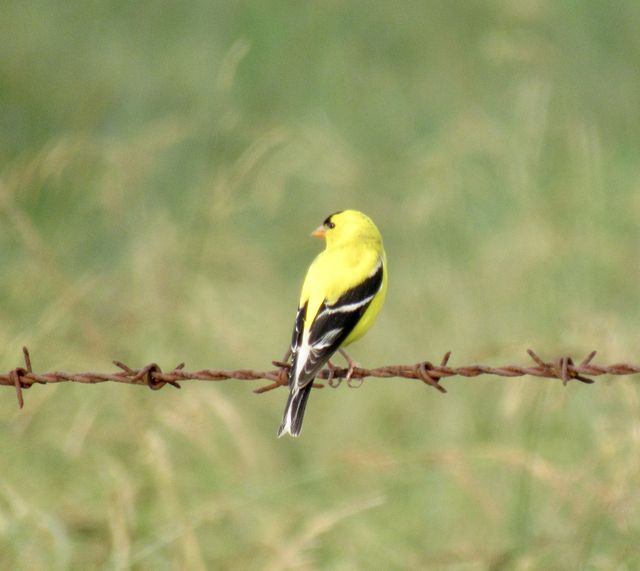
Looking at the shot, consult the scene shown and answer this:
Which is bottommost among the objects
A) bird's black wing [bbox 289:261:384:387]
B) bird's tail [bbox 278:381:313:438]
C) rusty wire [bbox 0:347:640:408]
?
rusty wire [bbox 0:347:640:408]

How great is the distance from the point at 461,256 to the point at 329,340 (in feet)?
7.68

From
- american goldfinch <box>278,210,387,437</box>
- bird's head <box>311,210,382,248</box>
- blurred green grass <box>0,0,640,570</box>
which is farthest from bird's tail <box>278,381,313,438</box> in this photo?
bird's head <box>311,210,382,248</box>

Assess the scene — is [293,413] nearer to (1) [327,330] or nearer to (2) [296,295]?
(1) [327,330]

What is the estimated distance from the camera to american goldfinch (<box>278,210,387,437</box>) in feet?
12.5

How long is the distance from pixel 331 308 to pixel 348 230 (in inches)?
26.5

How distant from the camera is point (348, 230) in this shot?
461 centimetres

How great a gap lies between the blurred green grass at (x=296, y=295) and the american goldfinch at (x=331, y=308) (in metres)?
0.34

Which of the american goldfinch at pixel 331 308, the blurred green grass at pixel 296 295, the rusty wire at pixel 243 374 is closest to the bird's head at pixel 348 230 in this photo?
the american goldfinch at pixel 331 308

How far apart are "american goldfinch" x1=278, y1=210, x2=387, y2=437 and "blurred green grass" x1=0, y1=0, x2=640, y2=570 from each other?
1.11 ft

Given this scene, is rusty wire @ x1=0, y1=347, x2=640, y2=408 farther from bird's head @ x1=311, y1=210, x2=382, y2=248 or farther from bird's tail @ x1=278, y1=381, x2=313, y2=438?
bird's head @ x1=311, y1=210, x2=382, y2=248

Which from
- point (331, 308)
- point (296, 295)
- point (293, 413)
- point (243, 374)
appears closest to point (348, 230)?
point (331, 308)

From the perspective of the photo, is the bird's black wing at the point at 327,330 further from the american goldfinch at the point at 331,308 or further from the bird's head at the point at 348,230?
the bird's head at the point at 348,230

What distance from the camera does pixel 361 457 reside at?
4.26m

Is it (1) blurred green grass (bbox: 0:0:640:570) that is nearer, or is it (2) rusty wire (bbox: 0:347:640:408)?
(2) rusty wire (bbox: 0:347:640:408)
